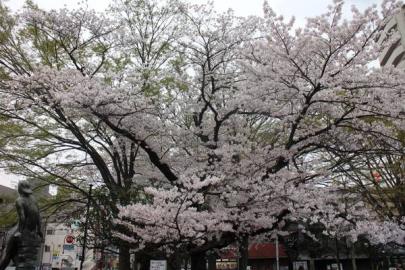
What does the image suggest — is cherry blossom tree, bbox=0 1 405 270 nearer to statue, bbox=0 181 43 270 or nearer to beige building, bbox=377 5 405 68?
statue, bbox=0 181 43 270

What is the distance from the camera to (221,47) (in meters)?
12.1

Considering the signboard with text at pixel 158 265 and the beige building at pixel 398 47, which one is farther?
the beige building at pixel 398 47

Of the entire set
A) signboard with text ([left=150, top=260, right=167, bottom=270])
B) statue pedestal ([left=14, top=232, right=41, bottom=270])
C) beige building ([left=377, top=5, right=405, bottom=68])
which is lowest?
signboard with text ([left=150, top=260, right=167, bottom=270])

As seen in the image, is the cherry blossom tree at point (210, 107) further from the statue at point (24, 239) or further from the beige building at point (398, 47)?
the beige building at point (398, 47)

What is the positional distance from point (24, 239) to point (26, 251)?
9.6 inches

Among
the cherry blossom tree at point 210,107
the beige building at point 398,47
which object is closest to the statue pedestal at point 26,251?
the cherry blossom tree at point 210,107

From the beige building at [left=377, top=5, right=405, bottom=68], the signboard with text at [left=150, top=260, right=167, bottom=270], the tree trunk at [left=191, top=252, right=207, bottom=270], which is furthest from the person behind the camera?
the beige building at [left=377, top=5, right=405, bottom=68]

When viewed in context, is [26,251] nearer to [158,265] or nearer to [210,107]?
[158,265]

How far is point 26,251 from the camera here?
7.61 m

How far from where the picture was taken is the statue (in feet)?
24.9

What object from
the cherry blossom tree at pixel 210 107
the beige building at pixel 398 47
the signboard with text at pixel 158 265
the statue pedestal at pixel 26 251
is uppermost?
the beige building at pixel 398 47

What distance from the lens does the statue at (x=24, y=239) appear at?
24.9 ft

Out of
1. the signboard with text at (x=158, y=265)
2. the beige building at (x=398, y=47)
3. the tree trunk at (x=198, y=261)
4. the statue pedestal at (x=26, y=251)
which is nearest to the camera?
the statue pedestal at (x=26, y=251)

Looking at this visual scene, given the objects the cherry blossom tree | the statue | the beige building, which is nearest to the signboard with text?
the cherry blossom tree
